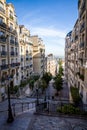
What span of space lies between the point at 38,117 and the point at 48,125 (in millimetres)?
1998

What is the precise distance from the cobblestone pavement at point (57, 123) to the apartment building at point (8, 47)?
1306 centimetres

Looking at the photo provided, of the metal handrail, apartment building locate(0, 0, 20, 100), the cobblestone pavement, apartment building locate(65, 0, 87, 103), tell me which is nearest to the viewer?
the cobblestone pavement

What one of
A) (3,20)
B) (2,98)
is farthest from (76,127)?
(3,20)

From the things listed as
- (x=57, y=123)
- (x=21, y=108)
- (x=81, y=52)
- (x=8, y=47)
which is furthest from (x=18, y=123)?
(x=8, y=47)

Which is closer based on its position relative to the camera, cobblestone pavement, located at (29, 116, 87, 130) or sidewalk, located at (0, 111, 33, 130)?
cobblestone pavement, located at (29, 116, 87, 130)

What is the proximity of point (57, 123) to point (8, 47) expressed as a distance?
21.4 metres

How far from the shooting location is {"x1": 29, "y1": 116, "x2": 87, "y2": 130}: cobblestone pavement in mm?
12289

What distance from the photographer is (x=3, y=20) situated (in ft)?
91.4

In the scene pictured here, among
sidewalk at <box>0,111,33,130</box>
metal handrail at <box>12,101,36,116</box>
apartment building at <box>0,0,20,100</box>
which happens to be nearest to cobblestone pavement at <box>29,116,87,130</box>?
sidewalk at <box>0,111,33,130</box>

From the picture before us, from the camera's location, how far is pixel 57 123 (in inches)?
514

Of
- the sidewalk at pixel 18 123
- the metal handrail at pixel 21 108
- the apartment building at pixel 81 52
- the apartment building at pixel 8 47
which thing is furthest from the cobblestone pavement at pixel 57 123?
the apartment building at pixel 8 47

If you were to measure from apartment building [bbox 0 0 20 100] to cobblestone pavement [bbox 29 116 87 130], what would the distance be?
13.1m

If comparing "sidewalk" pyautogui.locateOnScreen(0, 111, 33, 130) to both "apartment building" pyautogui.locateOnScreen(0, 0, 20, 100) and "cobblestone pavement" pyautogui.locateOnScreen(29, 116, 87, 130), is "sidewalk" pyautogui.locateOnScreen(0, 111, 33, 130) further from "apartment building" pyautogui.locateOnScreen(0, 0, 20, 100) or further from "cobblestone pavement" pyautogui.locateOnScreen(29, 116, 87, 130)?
"apartment building" pyautogui.locateOnScreen(0, 0, 20, 100)

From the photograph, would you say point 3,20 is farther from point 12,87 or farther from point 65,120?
point 65,120
